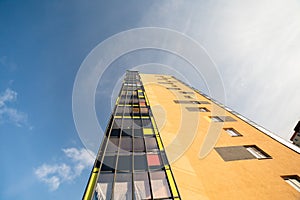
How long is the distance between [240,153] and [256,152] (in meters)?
1.36

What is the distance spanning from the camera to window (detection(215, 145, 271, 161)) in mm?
9094

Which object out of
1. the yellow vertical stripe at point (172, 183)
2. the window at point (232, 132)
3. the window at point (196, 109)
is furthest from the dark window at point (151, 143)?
the window at point (196, 109)

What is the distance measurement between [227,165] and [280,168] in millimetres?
2888

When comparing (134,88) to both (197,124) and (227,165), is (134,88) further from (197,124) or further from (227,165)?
(227,165)

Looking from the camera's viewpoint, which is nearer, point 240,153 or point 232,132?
point 240,153

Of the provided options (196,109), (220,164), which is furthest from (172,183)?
(196,109)

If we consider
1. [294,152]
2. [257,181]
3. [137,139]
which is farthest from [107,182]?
[294,152]

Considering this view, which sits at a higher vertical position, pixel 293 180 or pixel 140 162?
pixel 140 162

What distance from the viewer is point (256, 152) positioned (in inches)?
387

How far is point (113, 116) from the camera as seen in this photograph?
1330 centimetres

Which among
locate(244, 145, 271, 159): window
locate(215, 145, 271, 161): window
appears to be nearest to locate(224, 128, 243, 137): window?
locate(244, 145, 271, 159): window

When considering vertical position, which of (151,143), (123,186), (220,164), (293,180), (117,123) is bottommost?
(293,180)

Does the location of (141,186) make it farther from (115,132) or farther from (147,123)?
(147,123)

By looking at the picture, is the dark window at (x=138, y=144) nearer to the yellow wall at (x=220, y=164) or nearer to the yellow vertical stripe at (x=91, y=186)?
the yellow wall at (x=220, y=164)
